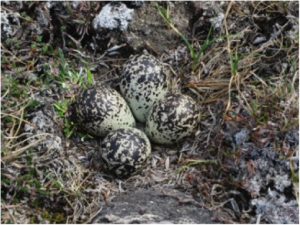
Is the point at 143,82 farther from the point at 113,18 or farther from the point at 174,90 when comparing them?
the point at 113,18

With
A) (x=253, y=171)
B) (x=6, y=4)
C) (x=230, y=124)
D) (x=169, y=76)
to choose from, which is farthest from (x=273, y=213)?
(x=6, y=4)

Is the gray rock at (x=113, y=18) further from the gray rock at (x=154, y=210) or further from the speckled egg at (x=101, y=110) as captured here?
the gray rock at (x=154, y=210)

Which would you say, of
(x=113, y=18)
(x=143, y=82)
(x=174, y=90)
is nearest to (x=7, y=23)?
(x=113, y=18)

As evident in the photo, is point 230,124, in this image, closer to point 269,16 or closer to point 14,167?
point 269,16

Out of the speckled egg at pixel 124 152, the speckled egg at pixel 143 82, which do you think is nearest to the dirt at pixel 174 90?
the speckled egg at pixel 124 152

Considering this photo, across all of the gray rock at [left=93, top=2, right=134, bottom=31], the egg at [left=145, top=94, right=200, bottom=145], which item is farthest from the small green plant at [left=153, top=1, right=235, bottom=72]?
the egg at [left=145, top=94, right=200, bottom=145]

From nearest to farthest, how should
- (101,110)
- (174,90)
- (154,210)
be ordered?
(154,210), (101,110), (174,90)

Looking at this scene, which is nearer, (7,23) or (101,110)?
(101,110)
